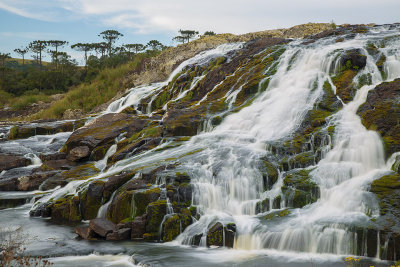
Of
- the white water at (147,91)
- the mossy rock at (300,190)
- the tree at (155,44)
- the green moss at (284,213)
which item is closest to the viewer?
the green moss at (284,213)

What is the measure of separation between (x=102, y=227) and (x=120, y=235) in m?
0.55

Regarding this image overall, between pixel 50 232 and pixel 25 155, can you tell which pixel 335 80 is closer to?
pixel 50 232

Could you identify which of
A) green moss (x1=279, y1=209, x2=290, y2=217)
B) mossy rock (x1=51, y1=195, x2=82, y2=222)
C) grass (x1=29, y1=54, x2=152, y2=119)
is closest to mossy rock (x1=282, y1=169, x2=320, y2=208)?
green moss (x1=279, y1=209, x2=290, y2=217)

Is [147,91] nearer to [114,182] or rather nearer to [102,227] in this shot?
[114,182]

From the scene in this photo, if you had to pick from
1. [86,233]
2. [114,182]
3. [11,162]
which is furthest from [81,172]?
[86,233]

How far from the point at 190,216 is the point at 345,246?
3858mm

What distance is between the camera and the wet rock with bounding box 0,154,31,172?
56.1 feet

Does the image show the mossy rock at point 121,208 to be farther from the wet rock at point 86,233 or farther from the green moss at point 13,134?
the green moss at point 13,134

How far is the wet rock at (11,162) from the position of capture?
674 inches

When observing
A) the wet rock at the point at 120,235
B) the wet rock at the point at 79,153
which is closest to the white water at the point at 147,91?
the wet rock at the point at 79,153

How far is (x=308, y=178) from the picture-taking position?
33.7 ft

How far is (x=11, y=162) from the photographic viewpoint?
56.8 ft

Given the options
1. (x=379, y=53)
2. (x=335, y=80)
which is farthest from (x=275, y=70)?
(x=379, y=53)

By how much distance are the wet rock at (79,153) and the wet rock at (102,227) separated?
7075 millimetres
